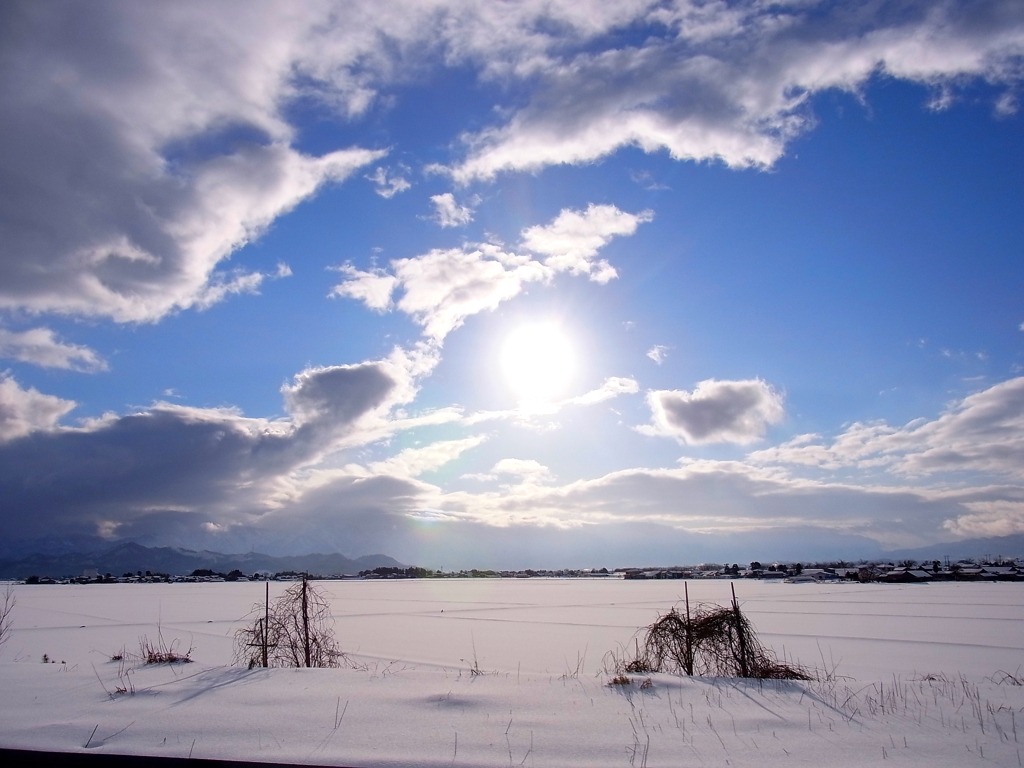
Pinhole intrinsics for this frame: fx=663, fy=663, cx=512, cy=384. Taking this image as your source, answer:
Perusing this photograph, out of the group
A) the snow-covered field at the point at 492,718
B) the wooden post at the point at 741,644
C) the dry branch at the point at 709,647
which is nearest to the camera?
the snow-covered field at the point at 492,718

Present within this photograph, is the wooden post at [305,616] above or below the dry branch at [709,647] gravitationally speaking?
above

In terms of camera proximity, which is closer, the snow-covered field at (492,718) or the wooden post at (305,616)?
the snow-covered field at (492,718)

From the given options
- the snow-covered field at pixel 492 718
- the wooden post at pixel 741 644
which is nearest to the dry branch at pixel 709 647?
the wooden post at pixel 741 644

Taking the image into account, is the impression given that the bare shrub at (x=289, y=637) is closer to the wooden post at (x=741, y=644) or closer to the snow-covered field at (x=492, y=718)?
the snow-covered field at (x=492, y=718)

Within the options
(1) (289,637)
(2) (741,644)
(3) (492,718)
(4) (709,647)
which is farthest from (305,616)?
(2) (741,644)

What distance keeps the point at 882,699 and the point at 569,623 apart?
26.5 m

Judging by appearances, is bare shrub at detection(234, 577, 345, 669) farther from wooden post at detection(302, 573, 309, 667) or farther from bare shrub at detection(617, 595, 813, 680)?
bare shrub at detection(617, 595, 813, 680)

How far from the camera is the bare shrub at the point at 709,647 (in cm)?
1164

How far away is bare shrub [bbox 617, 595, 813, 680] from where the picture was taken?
38.2 feet

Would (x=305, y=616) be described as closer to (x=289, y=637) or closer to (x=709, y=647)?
(x=289, y=637)

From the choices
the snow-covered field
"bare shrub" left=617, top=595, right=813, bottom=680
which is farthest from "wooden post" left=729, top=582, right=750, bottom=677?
the snow-covered field

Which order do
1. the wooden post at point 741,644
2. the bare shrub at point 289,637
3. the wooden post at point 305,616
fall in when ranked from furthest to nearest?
the bare shrub at point 289,637 → the wooden post at point 305,616 → the wooden post at point 741,644

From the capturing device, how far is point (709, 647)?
40.3ft

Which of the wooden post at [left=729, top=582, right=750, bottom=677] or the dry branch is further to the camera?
the dry branch
